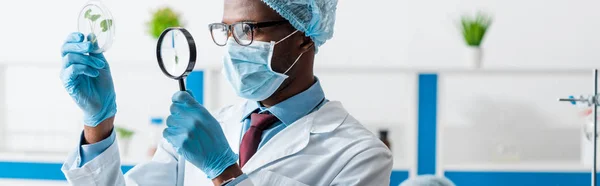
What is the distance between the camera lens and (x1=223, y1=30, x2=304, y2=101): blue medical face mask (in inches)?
57.1

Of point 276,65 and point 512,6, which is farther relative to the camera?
point 512,6

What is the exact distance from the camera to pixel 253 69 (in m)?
1.48

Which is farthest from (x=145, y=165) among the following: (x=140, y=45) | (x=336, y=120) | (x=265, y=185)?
(x=140, y=45)

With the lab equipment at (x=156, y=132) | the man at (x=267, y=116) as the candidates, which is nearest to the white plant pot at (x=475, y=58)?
the lab equipment at (x=156, y=132)

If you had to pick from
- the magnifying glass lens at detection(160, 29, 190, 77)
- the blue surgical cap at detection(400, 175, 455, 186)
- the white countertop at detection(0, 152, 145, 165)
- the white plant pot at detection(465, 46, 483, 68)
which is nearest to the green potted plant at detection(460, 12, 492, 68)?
the white plant pot at detection(465, 46, 483, 68)

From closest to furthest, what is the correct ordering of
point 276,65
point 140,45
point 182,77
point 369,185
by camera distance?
point 182,77, point 369,185, point 276,65, point 140,45

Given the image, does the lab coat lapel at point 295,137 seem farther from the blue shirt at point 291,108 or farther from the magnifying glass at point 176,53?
the magnifying glass at point 176,53

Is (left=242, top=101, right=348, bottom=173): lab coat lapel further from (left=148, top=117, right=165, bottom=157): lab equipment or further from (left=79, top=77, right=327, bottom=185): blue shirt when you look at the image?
(left=148, top=117, right=165, bottom=157): lab equipment

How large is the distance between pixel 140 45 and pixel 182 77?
264cm

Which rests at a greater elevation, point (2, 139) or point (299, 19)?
point (299, 19)

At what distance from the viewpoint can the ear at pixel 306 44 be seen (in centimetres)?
149

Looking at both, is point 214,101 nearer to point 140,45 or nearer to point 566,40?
point 140,45

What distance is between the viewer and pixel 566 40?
3.54m

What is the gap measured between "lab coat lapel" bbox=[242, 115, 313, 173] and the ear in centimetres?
13
